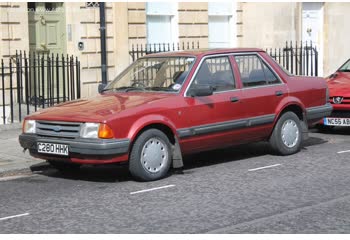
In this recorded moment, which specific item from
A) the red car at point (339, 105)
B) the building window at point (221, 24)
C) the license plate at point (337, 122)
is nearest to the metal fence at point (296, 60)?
the building window at point (221, 24)

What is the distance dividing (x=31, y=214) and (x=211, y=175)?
269 cm

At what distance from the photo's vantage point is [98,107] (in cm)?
818

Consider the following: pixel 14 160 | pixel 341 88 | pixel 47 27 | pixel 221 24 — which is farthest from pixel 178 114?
pixel 221 24

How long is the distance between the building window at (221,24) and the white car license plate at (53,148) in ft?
36.1

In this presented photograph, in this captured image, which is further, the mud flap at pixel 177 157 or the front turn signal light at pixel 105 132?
the mud flap at pixel 177 157

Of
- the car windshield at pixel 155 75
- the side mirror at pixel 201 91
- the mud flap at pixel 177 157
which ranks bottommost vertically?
the mud flap at pixel 177 157

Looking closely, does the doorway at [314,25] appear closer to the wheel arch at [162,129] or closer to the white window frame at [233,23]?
the white window frame at [233,23]

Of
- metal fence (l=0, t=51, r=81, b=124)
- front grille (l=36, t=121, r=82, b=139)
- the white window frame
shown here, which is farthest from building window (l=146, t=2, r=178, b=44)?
front grille (l=36, t=121, r=82, b=139)

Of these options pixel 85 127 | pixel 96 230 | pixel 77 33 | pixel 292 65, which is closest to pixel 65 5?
pixel 77 33

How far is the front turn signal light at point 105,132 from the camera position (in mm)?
7699

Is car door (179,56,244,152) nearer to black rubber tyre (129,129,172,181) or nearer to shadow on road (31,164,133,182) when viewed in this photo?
black rubber tyre (129,129,172,181)

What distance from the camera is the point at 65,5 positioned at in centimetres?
1567
